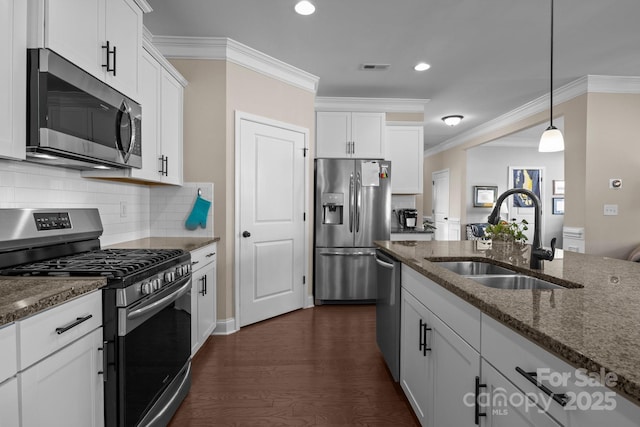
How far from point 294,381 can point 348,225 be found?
2.09 m

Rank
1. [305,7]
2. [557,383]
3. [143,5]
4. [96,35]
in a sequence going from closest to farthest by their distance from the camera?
1. [557,383]
2. [96,35]
3. [143,5]
4. [305,7]

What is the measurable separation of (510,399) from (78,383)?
1.40 metres

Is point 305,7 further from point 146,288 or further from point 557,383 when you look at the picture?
point 557,383

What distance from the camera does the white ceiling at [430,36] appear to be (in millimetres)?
2652

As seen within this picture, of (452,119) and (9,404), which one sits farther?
(452,119)

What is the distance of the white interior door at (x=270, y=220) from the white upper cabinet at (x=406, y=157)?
1562mm

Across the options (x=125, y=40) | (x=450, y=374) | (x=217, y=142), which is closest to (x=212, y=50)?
(x=217, y=142)

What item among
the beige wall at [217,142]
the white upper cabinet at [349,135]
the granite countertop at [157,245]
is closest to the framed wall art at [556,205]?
the white upper cabinet at [349,135]

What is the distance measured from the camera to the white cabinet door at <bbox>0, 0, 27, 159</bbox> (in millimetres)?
1279

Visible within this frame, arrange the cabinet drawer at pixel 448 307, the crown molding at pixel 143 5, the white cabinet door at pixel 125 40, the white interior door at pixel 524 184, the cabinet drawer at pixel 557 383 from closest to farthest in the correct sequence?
the cabinet drawer at pixel 557 383 → the cabinet drawer at pixel 448 307 → the white cabinet door at pixel 125 40 → the crown molding at pixel 143 5 → the white interior door at pixel 524 184

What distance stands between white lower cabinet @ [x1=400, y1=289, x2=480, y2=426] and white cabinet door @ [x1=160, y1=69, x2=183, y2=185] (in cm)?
212

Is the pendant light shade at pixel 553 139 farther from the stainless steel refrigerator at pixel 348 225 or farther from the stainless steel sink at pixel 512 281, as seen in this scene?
the stainless steel refrigerator at pixel 348 225

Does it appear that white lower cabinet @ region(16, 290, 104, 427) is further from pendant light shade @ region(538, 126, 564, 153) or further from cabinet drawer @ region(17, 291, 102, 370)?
pendant light shade @ region(538, 126, 564, 153)

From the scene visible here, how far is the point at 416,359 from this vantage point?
1.82 m
